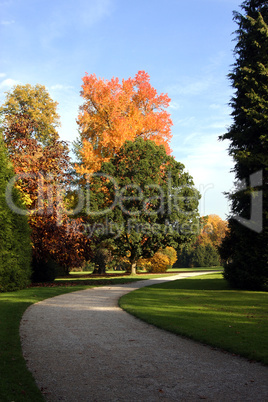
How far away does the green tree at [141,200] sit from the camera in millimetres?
26312

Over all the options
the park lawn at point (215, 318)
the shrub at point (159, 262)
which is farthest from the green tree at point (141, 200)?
the park lawn at point (215, 318)

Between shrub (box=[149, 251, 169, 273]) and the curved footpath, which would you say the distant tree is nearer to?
the curved footpath

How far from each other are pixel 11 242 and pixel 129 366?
11.8 m

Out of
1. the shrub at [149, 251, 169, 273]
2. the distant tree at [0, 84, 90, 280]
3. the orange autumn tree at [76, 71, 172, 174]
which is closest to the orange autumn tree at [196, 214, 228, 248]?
the shrub at [149, 251, 169, 273]

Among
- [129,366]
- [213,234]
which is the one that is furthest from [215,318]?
[213,234]

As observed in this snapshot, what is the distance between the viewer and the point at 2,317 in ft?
30.1

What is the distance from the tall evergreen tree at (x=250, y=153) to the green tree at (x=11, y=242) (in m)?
10.2

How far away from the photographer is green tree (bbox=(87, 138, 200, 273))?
2631cm

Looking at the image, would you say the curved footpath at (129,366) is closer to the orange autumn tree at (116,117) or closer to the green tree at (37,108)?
the orange autumn tree at (116,117)

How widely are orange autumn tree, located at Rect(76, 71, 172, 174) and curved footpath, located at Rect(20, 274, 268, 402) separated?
20851 mm

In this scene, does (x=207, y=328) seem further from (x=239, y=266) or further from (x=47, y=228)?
(x=47, y=228)

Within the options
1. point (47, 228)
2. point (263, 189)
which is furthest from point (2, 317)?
point (263, 189)

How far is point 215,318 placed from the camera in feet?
30.1

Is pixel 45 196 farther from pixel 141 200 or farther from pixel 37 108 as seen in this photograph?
pixel 37 108
